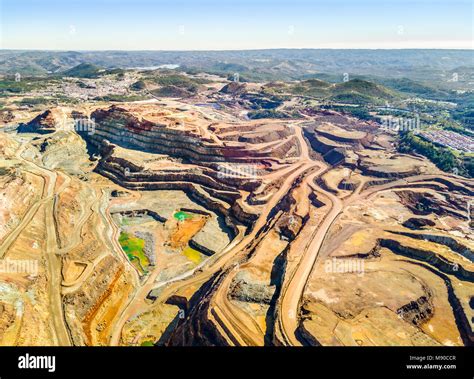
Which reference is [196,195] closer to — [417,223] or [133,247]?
[133,247]

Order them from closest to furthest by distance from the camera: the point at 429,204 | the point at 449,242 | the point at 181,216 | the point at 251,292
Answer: the point at 251,292, the point at 449,242, the point at 181,216, the point at 429,204

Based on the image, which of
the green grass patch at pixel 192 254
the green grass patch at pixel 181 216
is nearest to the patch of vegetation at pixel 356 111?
the green grass patch at pixel 181 216

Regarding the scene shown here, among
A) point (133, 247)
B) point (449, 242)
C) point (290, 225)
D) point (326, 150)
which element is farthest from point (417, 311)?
point (326, 150)

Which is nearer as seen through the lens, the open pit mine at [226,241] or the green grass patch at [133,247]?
the open pit mine at [226,241]

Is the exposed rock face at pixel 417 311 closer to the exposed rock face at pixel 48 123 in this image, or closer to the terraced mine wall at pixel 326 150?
the terraced mine wall at pixel 326 150

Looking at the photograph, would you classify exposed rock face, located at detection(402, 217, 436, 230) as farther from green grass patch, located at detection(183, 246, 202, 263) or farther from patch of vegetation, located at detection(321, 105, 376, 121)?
patch of vegetation, located at detection(321, 105, 376, 121)

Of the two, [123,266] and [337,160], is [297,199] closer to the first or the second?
[337,160]

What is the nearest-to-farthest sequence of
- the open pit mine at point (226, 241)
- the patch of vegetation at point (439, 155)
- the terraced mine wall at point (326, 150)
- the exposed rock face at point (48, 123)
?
the open pit mine at point (226, 241)
the patch of vegetation at point (439, 155)
the terraced mine wall at point (326, 150)
the exposed rock face at point (48, 123)
